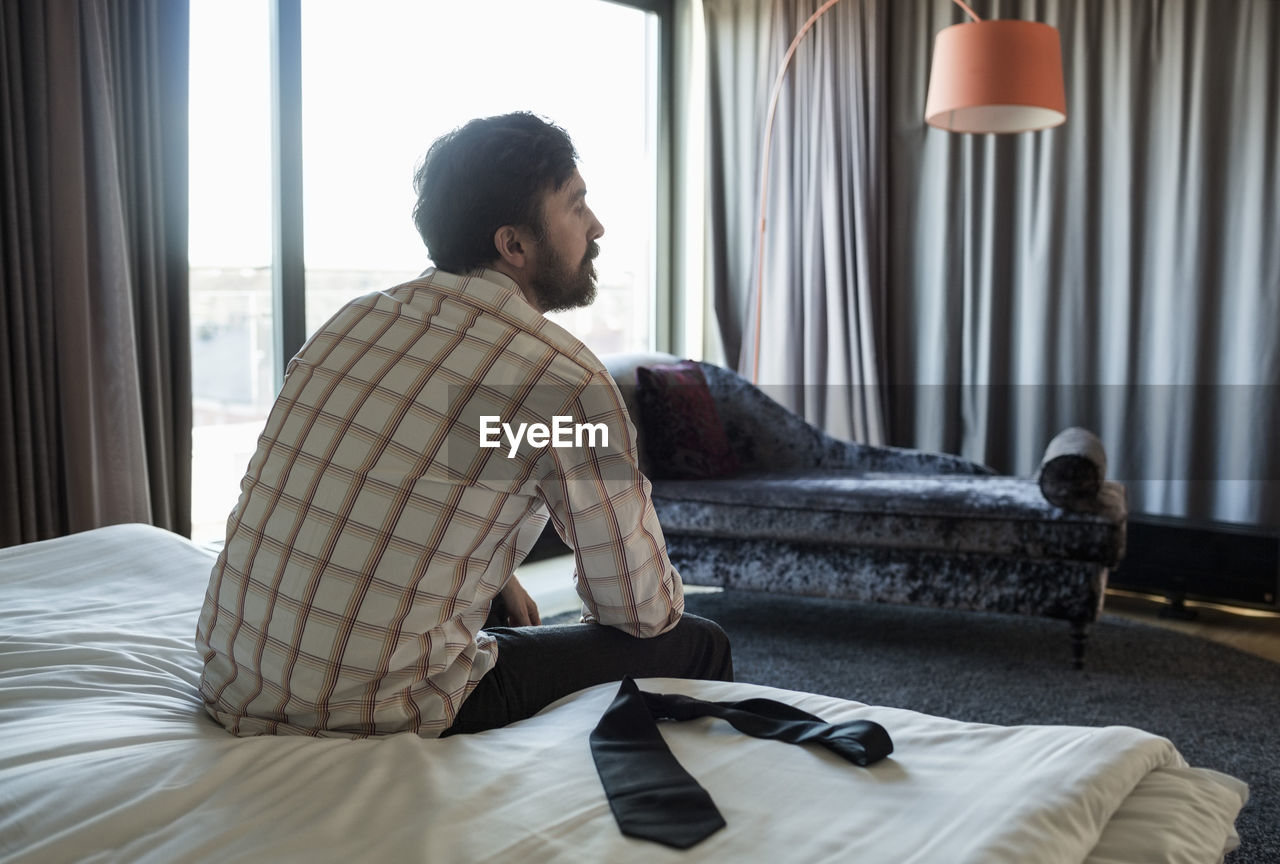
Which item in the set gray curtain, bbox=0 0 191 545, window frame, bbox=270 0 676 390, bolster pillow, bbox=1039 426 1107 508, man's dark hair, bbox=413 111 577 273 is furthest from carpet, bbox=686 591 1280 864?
gray curtain, bbox=0 0 191 545

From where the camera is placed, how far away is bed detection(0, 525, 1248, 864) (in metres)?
0.91

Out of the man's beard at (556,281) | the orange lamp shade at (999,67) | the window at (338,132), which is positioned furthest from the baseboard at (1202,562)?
the man's beard at (556,281)

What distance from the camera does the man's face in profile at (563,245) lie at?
1.53m

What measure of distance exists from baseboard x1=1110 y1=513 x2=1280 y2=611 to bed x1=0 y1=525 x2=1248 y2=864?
2.44 meters

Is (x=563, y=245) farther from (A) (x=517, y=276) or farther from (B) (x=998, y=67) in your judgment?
(B) (x=998, y=67)

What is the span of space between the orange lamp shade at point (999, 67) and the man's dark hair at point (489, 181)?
2053mm

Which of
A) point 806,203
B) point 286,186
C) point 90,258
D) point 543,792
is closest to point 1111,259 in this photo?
point 806,203

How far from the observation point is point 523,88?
4398 millimetres

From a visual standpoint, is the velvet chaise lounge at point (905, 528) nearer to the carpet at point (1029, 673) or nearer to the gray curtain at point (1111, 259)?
the carpet at point (1029, 673)

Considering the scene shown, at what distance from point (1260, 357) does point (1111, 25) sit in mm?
1324

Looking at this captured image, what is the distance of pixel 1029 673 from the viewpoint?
276 cm

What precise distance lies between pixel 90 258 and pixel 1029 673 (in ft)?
8.92

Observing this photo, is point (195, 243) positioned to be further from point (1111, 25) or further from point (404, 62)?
point (1111, 25)

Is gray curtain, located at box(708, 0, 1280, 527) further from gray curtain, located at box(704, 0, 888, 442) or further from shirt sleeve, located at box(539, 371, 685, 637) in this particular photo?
shirt sleeve, located at box(539, 371, 685, 637)
